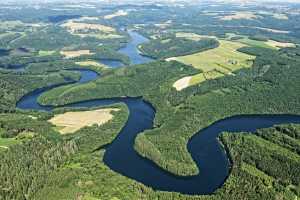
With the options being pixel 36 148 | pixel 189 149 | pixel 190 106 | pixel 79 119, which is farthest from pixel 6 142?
pixel 190 106

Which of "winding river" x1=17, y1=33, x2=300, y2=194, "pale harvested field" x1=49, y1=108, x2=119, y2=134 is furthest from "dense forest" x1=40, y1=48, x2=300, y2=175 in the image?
"pale harvested field" x1=49, y1=108, x2=119, y2=134

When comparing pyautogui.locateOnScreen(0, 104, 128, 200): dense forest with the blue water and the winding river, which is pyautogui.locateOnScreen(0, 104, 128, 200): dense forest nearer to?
the blue water

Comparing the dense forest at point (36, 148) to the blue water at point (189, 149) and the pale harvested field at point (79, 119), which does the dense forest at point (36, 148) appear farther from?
the blue water at point (189, 149)

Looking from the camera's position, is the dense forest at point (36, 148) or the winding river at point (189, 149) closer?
the dense forest at point (36, 148)

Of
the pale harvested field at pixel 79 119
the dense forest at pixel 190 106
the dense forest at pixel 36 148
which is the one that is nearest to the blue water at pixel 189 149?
the dense forest at pixel 190 106

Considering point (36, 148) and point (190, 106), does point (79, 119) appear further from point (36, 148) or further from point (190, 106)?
point (190, 106)

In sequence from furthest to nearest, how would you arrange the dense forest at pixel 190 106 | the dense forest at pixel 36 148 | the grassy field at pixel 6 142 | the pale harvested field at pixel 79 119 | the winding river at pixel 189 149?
1. the pale harvested field at pixel 79 119
2. the grassy field at pixel 6 142
3. the dense forest at pixel 190 106
4. the winding river at pixel 189 149
5. the dense forest at pixel 36 148
